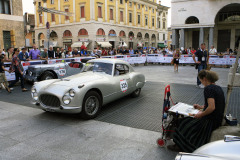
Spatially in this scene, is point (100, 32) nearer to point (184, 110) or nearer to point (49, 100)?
point (49, 100)

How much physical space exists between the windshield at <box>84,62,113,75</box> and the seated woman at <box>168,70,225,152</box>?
3.52 meters

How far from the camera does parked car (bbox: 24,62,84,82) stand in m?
9.98

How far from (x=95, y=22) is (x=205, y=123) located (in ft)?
119

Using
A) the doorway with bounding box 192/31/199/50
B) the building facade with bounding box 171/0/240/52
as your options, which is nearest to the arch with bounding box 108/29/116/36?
the building facade with bounding box 171/0/240/52

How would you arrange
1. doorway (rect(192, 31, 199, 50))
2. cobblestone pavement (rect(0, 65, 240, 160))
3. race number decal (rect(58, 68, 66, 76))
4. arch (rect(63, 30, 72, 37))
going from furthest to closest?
1. arch (rect(63, 30, 72, 37))
2. doorway (rect(192, 31, 199, 50))
3. race number decal (rect(58, 68, 66, 76))
4. cobblestone pavement (rect(0, 65, 240, 160))

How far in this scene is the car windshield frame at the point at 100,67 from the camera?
6613 mm

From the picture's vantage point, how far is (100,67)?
6.74m

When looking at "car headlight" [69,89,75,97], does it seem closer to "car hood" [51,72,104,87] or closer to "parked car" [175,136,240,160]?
"car hood" [51,72,104,87]

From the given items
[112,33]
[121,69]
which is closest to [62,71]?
[121,69]

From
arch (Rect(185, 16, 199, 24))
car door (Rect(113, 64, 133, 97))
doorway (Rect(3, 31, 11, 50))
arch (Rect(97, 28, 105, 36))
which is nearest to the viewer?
car door (Rect(113, 64, 133, 97))

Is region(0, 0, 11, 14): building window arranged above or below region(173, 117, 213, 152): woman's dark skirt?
above

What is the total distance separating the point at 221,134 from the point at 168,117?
101 cm

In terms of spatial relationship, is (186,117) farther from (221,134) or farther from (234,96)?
(234,96)

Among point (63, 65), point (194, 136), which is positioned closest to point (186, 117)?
point (194, 136)
